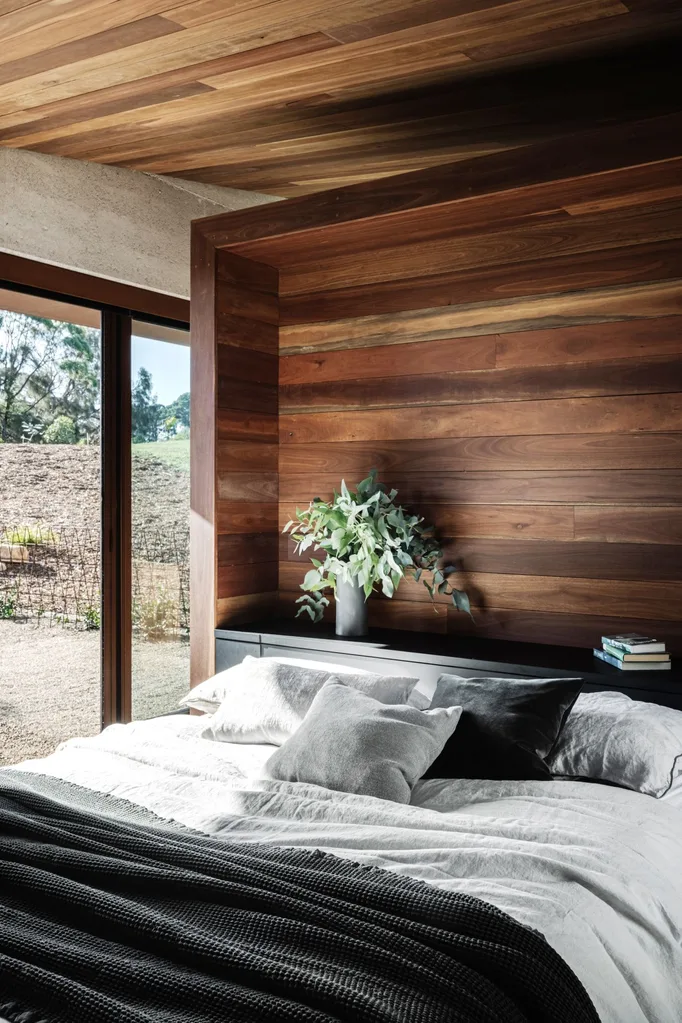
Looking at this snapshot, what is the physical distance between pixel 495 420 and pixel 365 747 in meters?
1.59

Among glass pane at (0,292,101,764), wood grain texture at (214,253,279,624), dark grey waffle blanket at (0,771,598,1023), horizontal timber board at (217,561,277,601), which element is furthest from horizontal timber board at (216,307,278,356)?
dark grey waffle blanket at (0,771,598,1023)

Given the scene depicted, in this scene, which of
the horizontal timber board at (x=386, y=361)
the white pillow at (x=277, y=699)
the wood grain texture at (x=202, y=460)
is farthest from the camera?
the wood grain texture at (x=202, y=460)

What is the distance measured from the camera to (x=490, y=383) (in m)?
3.53

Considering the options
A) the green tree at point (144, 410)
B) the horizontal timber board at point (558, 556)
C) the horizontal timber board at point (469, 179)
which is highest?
the horizontal timber board at point (469, 179)

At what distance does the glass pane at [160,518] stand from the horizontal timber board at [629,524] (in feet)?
5.97

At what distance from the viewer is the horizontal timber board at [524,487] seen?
3215 mm

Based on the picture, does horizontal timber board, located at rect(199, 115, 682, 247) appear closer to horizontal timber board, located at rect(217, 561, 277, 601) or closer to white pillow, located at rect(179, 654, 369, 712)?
horizontal timber board, located at rect(217, 561, 277, 601)

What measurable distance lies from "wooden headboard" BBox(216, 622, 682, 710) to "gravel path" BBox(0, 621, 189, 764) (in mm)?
501

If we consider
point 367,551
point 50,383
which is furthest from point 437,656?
point 50,383

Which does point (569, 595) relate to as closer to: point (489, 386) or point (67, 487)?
point (489, 386)

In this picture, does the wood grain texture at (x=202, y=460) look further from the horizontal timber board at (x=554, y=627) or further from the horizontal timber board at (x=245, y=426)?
the horizontal timber board at (x=554, y=627)

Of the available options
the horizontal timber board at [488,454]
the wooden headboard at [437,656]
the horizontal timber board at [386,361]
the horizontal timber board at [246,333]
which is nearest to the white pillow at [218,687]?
the wooden headboard at [437,656]

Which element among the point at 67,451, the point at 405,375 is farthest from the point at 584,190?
the point at 67,451

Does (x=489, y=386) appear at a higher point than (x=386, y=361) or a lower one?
lower
